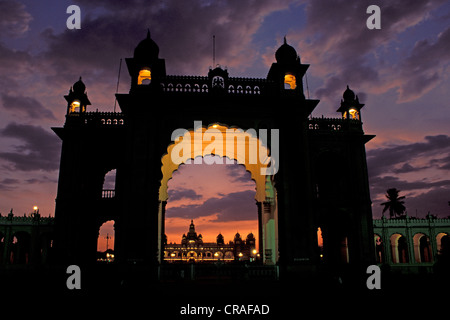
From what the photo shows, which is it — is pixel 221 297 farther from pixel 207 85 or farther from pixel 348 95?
pixel 348 95

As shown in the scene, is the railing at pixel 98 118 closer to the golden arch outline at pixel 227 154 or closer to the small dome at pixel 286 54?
the golden arch outline at pixel 227 154

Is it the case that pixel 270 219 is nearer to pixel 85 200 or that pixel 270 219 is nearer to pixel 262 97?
pixel 262 97

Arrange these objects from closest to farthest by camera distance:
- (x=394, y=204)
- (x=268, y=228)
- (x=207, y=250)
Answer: (x=268, y=228)
(x=394, y=204)
(x=207, y=250)

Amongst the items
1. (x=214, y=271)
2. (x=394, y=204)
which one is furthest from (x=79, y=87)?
(x=394, y=204)

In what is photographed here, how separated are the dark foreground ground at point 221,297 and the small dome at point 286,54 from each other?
40.9ft

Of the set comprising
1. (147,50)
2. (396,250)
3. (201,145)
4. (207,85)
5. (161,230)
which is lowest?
(396,250)

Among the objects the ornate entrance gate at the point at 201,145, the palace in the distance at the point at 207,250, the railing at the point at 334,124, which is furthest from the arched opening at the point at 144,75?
the palace in the distance at the point at 207,250

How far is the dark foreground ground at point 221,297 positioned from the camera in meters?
10.3

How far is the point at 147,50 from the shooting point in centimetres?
2036

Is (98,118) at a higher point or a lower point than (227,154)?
higher

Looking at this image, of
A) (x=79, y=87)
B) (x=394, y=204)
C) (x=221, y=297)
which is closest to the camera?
(x=221, y=297)

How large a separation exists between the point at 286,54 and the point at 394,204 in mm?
43020
